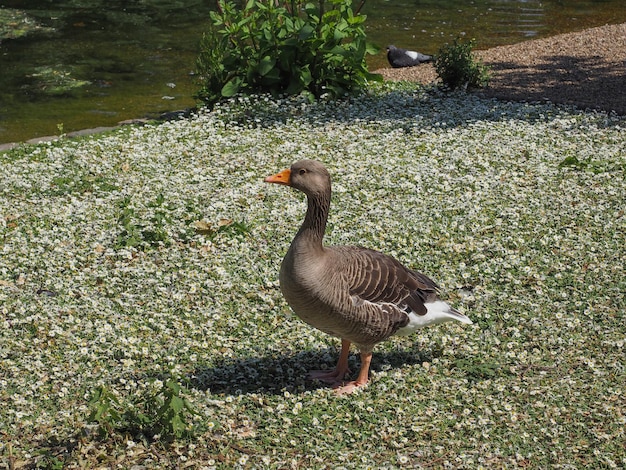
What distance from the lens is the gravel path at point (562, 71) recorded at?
A: 14.5 m

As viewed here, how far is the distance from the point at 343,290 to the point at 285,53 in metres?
8.13

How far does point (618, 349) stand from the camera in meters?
7.29

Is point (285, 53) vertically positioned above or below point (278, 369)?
above

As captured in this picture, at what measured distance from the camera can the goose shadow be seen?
22.0 feet

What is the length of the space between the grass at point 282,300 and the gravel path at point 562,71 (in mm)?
1452

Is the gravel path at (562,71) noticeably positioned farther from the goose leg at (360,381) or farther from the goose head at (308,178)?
the goose head at (308,178)

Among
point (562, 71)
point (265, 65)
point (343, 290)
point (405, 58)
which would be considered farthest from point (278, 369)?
point (405, 58)

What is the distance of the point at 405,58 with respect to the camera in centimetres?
1744

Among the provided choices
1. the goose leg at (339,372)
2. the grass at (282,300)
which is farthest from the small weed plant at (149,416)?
the goose leg at (339,372)

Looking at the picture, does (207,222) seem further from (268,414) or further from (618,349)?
(618,349)

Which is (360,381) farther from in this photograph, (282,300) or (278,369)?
(282,300)

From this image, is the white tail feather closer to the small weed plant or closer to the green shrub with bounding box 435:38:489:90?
the small weed plant

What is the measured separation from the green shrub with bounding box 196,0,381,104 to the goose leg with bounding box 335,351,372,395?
774 centimetres

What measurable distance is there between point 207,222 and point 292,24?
5400 mm
